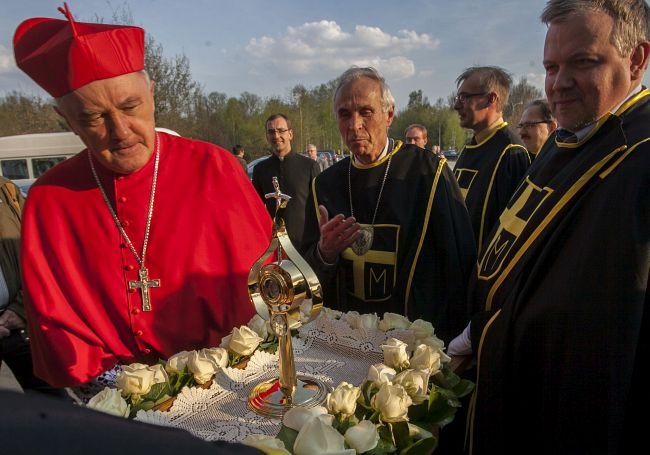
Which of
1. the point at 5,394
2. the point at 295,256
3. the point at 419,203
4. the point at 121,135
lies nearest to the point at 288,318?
the point at 295,256

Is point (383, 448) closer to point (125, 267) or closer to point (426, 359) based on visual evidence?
point (426, 359)

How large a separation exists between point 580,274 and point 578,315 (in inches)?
5.9

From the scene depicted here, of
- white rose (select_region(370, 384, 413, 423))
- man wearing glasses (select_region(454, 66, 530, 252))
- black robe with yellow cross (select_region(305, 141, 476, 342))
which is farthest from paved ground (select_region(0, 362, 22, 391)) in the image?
man wearing glasses (select_region(454, 66, 530, 252))

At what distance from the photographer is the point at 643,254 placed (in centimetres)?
155

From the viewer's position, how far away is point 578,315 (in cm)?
165

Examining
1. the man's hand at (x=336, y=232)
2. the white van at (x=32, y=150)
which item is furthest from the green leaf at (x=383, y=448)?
the white van at (x=32, y=150)

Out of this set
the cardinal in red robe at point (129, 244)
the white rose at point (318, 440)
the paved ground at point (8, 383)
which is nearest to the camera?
the paved ground at point (8, 383)

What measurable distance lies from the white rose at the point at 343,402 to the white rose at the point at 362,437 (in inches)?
3.7

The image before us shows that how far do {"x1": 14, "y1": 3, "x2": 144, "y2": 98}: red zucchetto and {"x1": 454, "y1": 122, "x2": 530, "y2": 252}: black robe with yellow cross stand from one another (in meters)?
3.34

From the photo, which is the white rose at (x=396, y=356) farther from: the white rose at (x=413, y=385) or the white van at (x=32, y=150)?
the white van at (x=32, y=150)

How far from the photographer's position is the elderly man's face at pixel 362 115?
2.67 m

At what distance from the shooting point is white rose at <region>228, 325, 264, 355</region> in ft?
5.45

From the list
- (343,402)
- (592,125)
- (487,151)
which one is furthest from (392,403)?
(487,151)

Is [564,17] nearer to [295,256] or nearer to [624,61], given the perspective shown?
[624,61]
